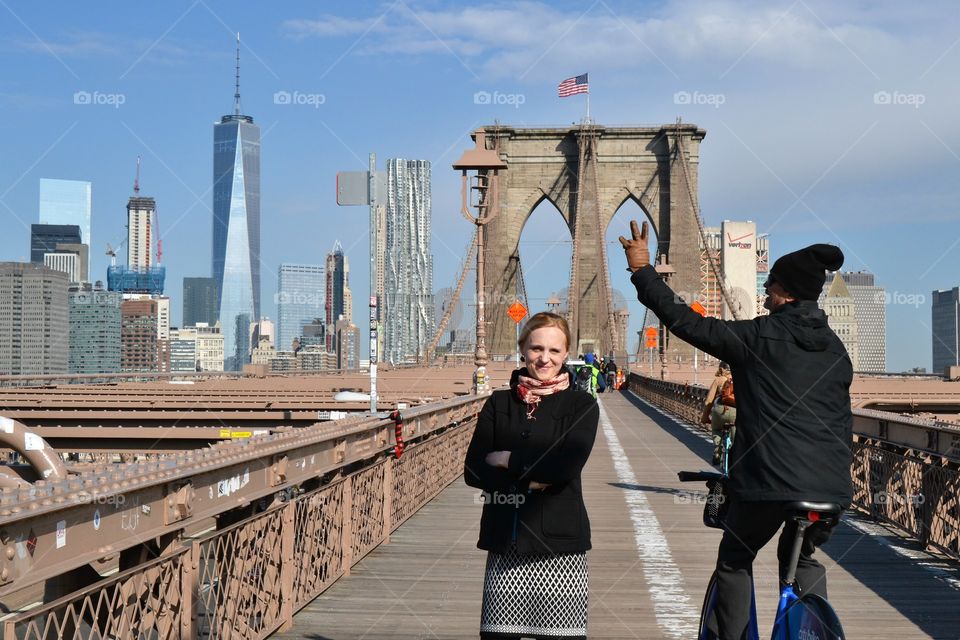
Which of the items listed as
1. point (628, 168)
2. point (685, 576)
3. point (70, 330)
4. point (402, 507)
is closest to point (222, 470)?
point (685, 576)

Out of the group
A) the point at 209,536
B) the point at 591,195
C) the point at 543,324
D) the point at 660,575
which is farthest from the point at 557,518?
the point at 591,195

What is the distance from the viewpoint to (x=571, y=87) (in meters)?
72.5

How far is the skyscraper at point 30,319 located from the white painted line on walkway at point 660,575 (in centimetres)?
18159

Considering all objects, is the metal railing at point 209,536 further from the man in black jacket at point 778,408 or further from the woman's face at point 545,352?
→ the man in black jacket at point 778,408

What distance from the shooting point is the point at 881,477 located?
1126 cm

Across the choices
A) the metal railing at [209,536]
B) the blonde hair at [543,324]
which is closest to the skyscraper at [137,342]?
the metal railing at [209,536]

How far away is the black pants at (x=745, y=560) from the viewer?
432 centimetres

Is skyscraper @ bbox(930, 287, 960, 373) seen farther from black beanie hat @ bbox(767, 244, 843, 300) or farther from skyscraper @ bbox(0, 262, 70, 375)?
black beanie hat @ bbox(767, 244, 843, 300)

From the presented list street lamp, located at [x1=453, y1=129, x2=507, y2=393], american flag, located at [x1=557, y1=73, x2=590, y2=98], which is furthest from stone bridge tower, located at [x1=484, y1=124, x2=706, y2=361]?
street lamp, located at [x1=453, y1=129, x2=507, y2=393]

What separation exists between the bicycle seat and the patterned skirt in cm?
82

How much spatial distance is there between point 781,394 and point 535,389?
0.92 meters

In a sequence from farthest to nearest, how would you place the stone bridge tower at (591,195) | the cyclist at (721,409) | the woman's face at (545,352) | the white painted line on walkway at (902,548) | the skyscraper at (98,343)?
1. the skyscraper at (98,343)
2. the stone bridge tower at (591,195)
3. the cyclist at (721,409)
4. the white painted line on walkway at (902,548)
5. the woman's face at (545,352)

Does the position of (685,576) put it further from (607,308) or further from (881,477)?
(607,308)

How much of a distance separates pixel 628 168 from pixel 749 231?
282ft
